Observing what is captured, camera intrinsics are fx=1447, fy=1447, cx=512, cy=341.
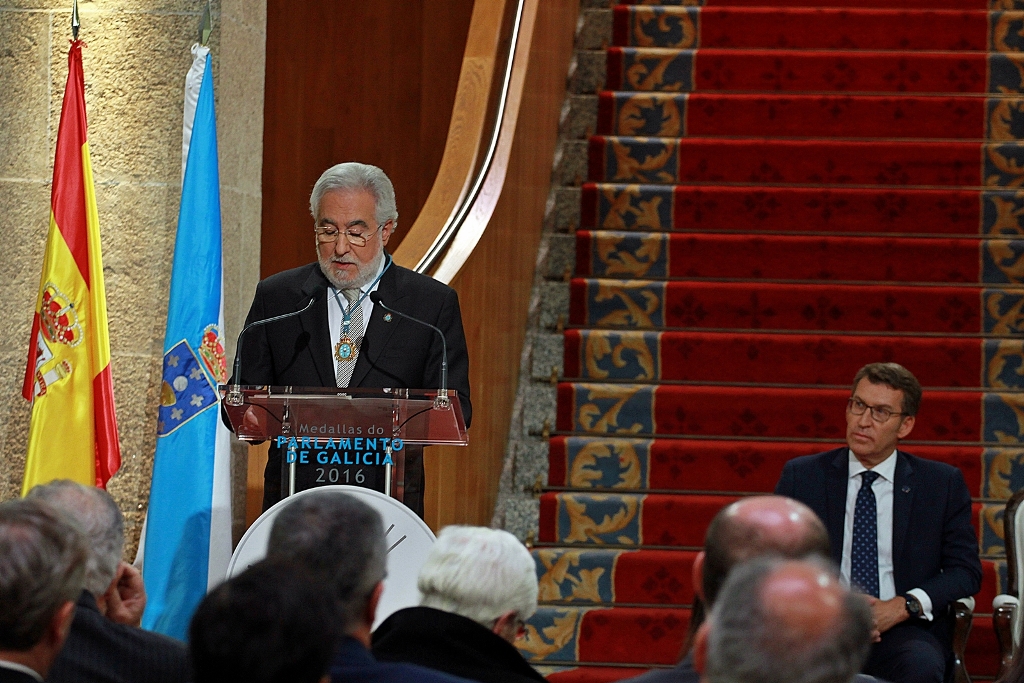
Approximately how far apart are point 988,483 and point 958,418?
10.0 inches

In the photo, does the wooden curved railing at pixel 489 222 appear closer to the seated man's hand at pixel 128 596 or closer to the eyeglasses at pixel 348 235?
the eyeglasses at pixel 348 235

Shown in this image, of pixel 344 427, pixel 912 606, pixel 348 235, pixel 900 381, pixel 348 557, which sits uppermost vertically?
pixel 348 235

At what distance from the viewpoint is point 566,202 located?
549 centimetres

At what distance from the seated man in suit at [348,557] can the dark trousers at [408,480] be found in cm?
101

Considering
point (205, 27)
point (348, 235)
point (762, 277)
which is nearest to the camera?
point (348, 235)

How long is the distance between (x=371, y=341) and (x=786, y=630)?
1.83 metres

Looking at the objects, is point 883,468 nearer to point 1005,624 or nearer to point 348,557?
point 1005,624

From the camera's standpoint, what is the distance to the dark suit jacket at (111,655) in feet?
6.63

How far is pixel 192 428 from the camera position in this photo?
399cm

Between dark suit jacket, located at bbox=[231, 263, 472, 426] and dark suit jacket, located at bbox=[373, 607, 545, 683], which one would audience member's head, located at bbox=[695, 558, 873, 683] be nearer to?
dark suit jacket, located at bbox=[373, 607, 545, 683]

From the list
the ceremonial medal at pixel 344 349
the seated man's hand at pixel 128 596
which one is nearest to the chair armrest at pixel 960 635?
the ceremonial medal at pixel 344 349

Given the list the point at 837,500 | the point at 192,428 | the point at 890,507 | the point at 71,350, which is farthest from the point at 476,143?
the point at 890,507

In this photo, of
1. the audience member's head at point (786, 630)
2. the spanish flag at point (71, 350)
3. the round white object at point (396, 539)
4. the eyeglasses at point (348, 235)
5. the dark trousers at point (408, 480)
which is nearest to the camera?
the audience member's head at point (786, 630)

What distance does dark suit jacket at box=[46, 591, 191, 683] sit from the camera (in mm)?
2021
